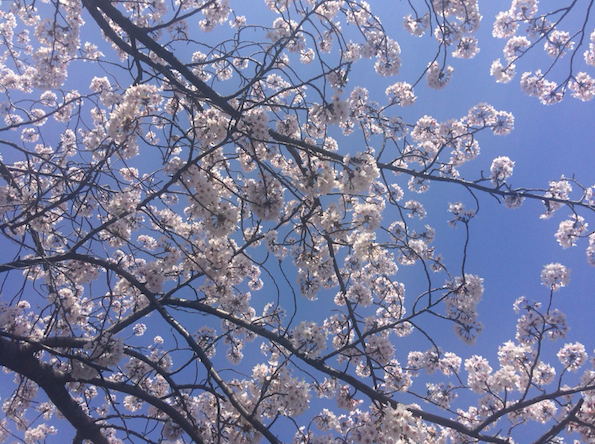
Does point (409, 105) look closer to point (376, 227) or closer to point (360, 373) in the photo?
point (376, 227)

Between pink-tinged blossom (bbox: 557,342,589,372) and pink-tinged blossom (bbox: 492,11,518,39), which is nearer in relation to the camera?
pink-tinged blossom (bbox: 557,342,589,372)

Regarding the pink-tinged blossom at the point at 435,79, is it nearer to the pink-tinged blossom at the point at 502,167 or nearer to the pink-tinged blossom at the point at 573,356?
the pink-tinged blossom at the point at 502,167

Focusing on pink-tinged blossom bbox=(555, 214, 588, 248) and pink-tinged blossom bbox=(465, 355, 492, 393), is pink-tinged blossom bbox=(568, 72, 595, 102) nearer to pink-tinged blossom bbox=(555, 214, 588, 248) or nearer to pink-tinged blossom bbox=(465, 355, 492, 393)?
pink-tinged blossom bbox=(555, 214, 588, 248)

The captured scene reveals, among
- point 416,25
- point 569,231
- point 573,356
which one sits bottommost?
A: point 573,356

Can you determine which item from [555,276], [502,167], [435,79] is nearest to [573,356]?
[555,276]

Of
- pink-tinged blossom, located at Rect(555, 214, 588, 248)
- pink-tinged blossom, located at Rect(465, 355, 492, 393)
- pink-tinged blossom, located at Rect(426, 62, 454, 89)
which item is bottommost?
pink-tinged blossom, located at Rect(465, 355, 492, 393)

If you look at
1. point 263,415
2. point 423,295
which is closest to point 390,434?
point 423,295

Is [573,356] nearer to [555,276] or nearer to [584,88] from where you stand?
[555,276]

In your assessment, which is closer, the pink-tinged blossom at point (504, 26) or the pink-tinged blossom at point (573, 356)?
the pink-tinged blossom at point (573, 356)

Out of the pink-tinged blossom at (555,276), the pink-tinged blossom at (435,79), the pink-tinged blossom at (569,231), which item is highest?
the pink-tinged blossom at (435,79)

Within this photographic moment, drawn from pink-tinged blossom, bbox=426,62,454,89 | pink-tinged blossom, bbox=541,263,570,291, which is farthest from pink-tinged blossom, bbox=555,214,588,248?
pink-tinged blossom, bbox=426,62,454,89

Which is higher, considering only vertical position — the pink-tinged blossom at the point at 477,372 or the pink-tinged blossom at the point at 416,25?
the pink-tinged blossom at the point at 416,25

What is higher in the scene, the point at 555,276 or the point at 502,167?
the point at 502,167

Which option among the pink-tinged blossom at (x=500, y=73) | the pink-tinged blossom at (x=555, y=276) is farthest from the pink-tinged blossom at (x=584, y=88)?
the pink-tinged blossom at (x=555, y=276)
